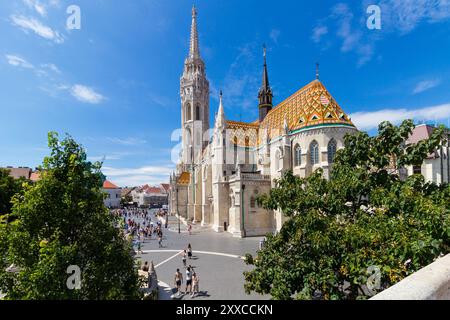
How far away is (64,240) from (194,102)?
187 ft

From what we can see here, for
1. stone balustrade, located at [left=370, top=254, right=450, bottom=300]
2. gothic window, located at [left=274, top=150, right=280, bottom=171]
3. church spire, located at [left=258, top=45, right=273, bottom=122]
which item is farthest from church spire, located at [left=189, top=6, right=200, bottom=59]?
stone balustrade, located at [left=370, top=254, right=450, bottom=300]

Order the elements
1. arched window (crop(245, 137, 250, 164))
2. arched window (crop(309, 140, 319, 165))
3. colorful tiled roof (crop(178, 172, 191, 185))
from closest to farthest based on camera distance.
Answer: arched window (crop(309, 140, 319, 165)) < arched window (crop(245, 137, 250, 164)) < colorful tiled roof (crop(178, 172, 191, 185))

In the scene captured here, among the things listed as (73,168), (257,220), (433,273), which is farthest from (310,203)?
(257,220)

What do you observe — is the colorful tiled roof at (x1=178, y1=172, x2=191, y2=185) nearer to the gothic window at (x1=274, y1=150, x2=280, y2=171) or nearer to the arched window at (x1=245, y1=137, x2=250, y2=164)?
the arched window at (x1=245, y1=137, x2=250, y2=164)

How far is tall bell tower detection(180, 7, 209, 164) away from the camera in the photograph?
61000 millimetres

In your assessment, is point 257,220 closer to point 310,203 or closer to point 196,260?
point 196,260

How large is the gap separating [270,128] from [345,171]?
31.8 metres

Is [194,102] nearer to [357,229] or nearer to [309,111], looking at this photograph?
[309,111]

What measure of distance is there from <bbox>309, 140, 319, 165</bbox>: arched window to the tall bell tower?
109ft

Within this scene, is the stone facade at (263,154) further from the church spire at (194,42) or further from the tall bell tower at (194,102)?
the church spire at (194,42)

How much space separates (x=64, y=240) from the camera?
6371 millimetres

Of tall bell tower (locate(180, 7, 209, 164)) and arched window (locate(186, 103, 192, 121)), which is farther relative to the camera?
arched window (locate(186, 103, 192, 121))

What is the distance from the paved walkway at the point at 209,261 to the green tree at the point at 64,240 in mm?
8249
